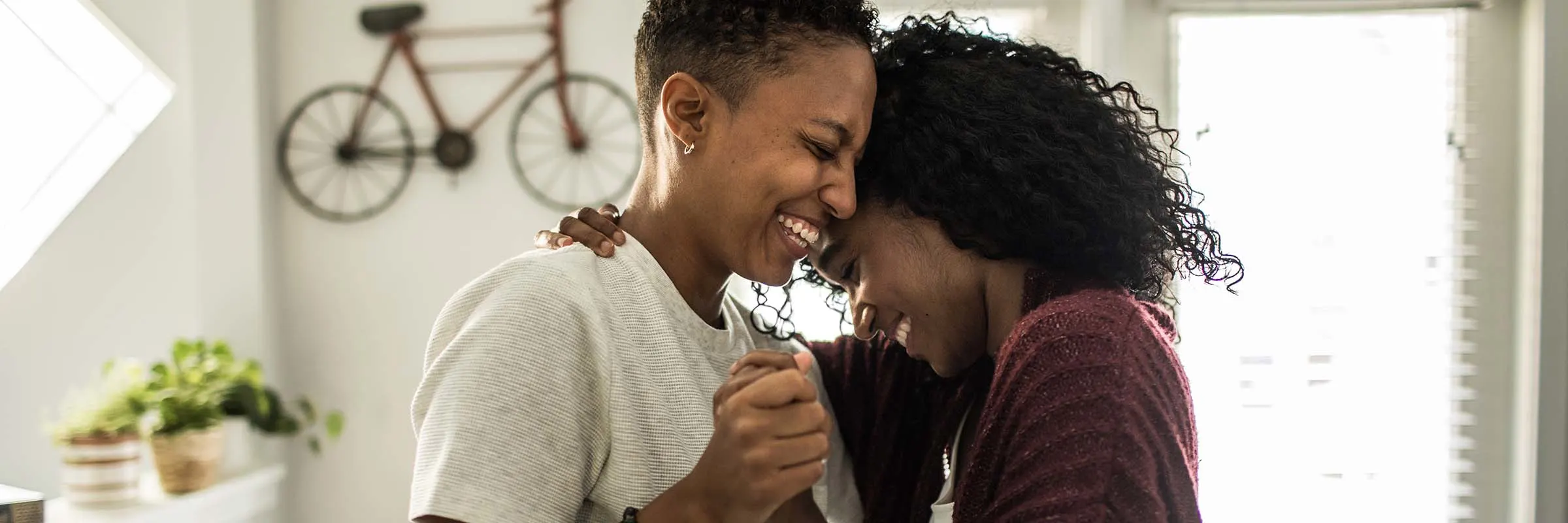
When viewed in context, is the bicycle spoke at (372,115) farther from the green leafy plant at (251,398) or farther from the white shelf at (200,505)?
the white shelf at (200,505)

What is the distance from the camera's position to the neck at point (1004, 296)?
1.23 metres

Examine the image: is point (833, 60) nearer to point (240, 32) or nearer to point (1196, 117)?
point (1196, 117)

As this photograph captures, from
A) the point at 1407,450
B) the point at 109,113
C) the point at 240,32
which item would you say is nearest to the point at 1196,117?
the point at 1407,450

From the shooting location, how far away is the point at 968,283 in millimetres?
1252

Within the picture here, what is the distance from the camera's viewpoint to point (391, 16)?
3.14m

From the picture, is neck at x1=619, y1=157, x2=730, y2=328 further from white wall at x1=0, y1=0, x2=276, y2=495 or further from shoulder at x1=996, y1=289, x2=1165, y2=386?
white wall at x1=0, y1=0, x2=276, y2=495

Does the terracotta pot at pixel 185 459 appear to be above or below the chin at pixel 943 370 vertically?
below

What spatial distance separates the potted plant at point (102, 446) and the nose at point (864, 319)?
6.37 ft

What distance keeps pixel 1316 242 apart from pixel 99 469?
9.48 ft

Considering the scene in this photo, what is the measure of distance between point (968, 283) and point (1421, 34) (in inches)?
85.4

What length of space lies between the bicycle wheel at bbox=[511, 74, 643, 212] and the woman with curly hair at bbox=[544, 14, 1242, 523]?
73.9 inches

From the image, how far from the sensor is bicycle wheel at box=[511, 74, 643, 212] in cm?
312

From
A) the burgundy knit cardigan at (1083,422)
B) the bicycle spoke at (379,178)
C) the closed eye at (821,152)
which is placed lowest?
the burgundy knit cardigan at (1083,422)

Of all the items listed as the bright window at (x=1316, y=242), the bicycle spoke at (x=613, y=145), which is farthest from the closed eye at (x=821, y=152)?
the bicycle spoke at (x=613, y=145)
